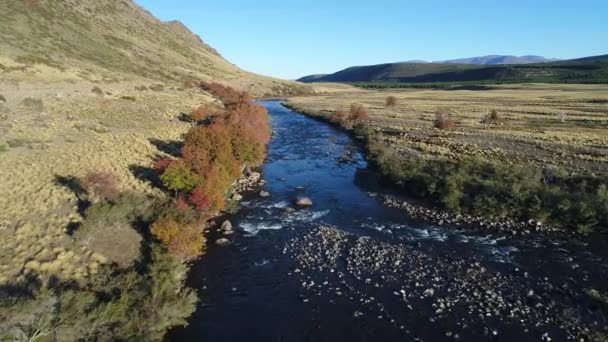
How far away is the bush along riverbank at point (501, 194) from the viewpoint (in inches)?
1210

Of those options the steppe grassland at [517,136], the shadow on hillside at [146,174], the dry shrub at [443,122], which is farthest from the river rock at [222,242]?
the dry shrub at [443,122]

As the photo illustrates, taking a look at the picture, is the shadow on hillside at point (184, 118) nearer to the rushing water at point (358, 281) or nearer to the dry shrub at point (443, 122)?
the rushing water at point (358, 281)

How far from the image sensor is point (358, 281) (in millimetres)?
23172

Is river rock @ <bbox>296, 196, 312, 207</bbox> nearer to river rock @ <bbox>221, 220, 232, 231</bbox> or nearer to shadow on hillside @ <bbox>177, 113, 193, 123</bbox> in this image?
river rock @ <bbox>221, 220, 232, 231</bbox>

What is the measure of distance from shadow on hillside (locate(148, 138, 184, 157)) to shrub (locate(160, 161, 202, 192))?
11.2 metres

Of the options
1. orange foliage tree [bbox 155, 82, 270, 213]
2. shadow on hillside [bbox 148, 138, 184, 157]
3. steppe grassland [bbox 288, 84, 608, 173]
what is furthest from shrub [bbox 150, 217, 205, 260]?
steppe grassland [bbox 288, 84, 608, 173]

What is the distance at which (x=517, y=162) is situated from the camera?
148 feet

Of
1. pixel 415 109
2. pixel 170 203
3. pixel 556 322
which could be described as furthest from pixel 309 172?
pixel 415 109

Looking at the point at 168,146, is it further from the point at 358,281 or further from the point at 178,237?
the point at 358,281

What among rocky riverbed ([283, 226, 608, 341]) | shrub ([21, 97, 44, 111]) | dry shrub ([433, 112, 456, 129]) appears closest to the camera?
rocky riverbed ([283, 226, 608, 341])

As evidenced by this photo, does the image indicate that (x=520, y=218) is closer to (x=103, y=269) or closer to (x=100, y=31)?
(x=103, y=269)

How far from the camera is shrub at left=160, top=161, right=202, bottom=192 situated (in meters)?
31.8

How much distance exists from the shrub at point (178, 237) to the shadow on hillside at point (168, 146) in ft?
60.3

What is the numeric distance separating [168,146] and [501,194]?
32.1 m
